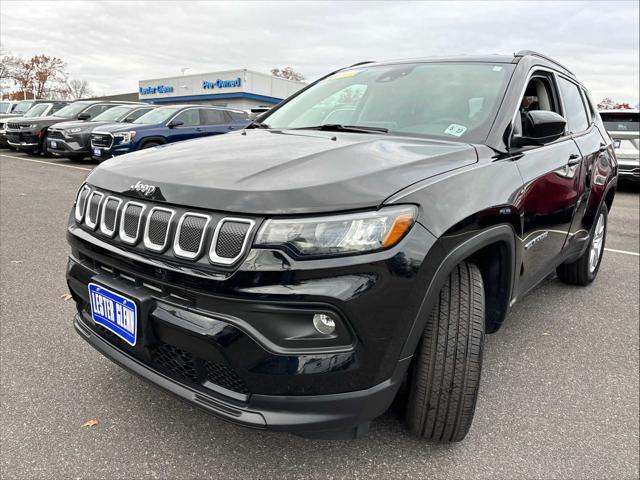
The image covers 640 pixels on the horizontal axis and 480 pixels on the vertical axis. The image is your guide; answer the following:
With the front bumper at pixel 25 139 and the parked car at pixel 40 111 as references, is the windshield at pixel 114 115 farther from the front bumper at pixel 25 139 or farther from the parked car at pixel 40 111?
the parked car at pixel 40 111

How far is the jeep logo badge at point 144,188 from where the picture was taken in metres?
1.78

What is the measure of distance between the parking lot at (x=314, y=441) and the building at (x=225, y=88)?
115ft

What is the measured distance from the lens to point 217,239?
61.9 inches

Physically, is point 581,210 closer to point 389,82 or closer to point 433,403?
point 389,82

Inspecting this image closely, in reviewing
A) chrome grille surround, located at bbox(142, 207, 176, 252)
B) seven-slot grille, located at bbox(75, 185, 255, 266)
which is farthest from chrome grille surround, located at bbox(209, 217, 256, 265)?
chrome grille surround, located at bbox(142, 207, 176, 252)

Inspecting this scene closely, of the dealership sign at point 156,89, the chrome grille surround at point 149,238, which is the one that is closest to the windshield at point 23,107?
the chrome grille surround at point 149,238

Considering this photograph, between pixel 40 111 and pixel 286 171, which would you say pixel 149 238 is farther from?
pixel 40 111

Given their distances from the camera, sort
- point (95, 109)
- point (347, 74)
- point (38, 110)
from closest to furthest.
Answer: point (347, 74) → point (95, 109) → point (38, 110)

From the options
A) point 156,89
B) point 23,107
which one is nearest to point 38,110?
point 23,107

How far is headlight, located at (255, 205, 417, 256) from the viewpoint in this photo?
1529mm

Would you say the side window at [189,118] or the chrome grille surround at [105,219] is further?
the side window at [189,118]

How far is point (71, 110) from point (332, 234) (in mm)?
15419

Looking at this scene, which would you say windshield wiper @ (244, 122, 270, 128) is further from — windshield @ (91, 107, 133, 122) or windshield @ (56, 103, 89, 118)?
windshield @ (56, 103, 89, 118)

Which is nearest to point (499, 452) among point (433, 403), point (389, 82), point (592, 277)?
point (433, 403)
